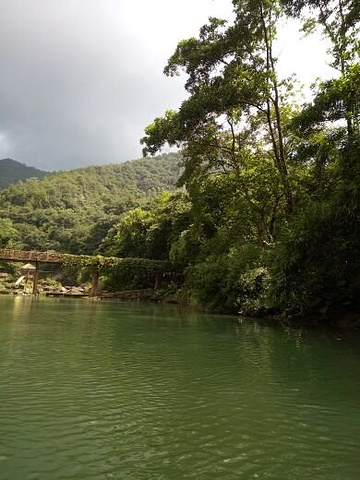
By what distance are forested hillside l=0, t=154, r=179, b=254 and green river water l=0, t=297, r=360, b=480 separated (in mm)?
56556

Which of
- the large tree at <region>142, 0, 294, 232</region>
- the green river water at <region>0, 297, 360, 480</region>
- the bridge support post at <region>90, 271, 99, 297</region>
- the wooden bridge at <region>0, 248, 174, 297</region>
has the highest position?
the large tree at <region>142, 0, 294, 232</region>

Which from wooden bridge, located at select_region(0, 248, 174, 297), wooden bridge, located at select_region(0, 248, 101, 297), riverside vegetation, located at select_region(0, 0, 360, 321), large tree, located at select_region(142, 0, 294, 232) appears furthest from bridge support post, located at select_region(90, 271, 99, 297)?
large tree, located at select_region(142, 0, 294, 232)

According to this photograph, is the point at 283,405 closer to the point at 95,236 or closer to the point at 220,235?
the point at 220,235

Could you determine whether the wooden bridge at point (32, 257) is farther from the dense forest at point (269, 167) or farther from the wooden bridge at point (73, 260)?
the dense forest at point (269, 167)

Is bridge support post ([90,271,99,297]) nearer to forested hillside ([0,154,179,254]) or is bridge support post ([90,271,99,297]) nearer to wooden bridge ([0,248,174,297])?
wooden bridge ([0,248,174,297])

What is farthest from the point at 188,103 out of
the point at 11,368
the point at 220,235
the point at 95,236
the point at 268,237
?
the point at 95,236

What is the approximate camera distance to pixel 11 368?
7.20m

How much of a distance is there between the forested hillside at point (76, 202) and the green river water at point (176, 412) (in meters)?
56.6

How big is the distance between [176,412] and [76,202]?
12519 centimetres

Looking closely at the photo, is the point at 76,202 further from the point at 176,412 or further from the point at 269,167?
the point at 176,412

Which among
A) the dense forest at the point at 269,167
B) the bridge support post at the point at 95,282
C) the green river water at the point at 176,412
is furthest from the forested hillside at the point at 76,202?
the green river water at the point at 176,412

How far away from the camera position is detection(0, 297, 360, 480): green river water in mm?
3645

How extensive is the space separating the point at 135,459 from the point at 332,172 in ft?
46.1

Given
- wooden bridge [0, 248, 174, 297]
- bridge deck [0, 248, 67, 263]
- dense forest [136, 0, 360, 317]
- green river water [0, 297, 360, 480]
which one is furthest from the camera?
wooden bridge [0, 248, 174, 297]
